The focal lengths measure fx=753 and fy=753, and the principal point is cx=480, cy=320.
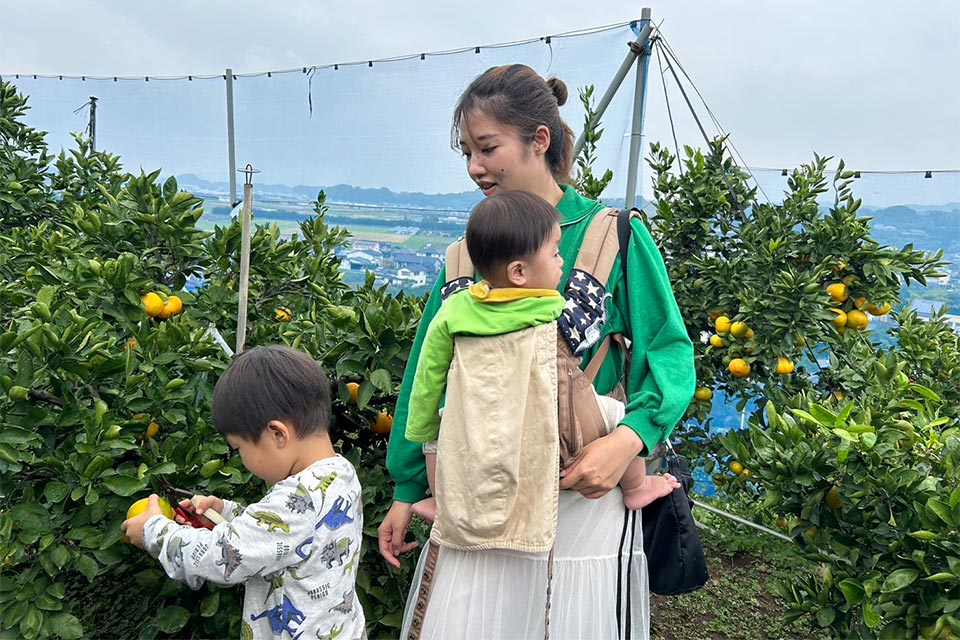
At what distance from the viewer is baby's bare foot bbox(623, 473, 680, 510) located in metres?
1.29

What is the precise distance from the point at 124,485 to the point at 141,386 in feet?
0.82

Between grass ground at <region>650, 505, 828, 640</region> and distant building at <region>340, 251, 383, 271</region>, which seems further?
distant building at <region>340, 251, 383, 271</region>

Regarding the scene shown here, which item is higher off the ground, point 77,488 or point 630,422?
point 630,422

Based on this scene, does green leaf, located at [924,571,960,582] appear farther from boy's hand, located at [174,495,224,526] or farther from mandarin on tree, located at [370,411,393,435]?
boy's hand, located at [174,495,224,526]

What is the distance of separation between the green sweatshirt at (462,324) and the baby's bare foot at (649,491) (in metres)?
0.35

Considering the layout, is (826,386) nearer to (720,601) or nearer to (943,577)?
(720,601)

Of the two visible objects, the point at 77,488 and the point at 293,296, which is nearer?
the point at 77,488

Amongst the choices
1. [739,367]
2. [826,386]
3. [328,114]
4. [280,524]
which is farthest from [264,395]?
[328,114]

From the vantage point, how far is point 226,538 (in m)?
1.21

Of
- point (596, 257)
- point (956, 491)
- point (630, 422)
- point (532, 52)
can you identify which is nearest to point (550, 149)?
point (596, 257)

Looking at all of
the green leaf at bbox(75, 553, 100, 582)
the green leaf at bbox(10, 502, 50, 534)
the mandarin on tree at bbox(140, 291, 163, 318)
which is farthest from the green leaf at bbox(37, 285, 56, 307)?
the green leaf at bbox(75, 553, 100, 582)

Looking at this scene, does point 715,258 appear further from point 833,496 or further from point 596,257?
point 596,257

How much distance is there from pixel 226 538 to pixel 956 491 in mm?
1297

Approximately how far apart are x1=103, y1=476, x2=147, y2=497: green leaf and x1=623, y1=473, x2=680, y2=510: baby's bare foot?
36.6 inches
